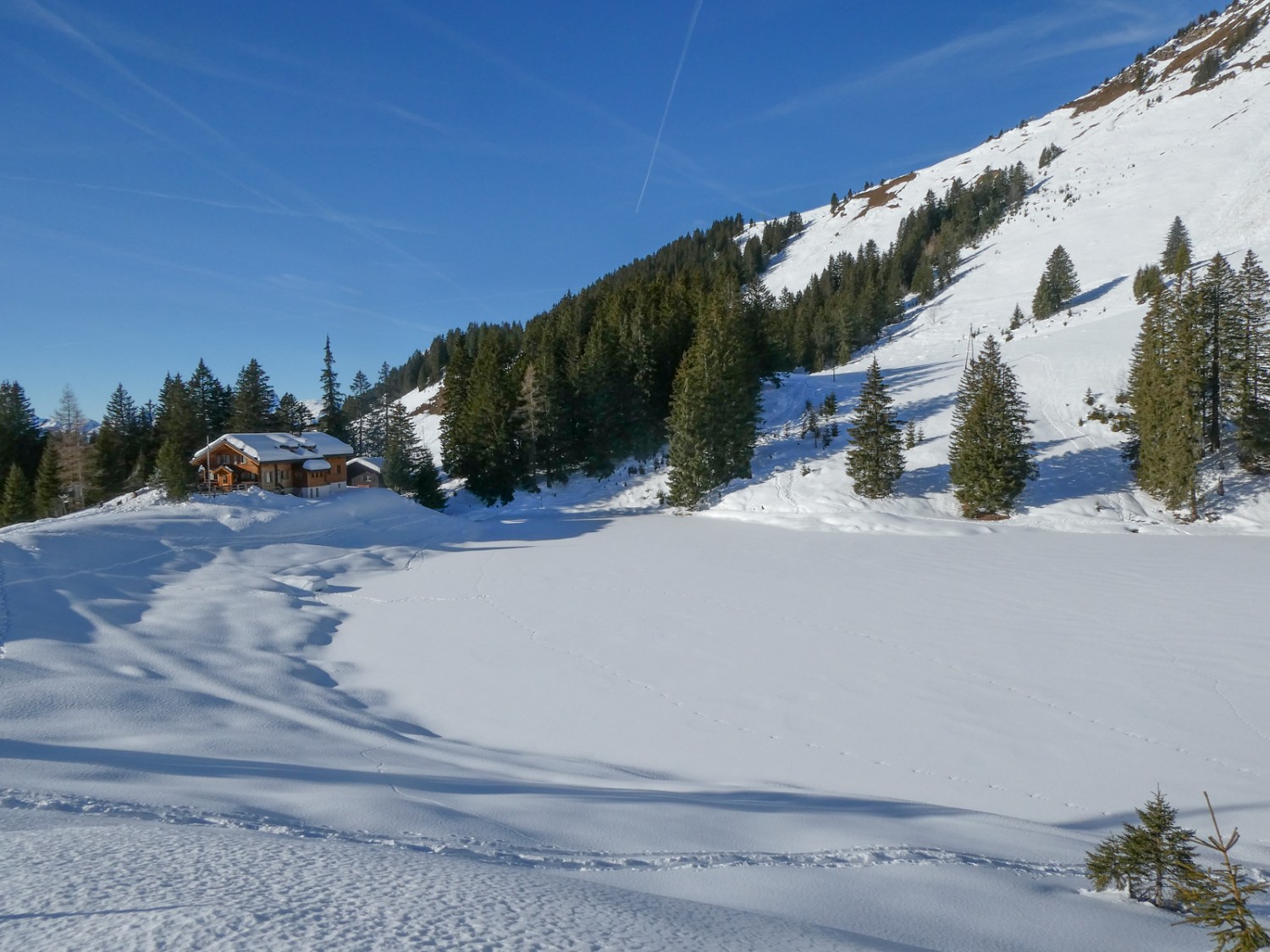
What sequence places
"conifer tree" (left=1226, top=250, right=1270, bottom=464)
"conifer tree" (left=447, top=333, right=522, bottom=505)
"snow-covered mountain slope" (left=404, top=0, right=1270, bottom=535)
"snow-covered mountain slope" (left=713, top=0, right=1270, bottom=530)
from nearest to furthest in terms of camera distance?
"conifer tree" (left=1226, top=250, right=1270, bottom=464)
"snow-covered mountain slope" (left=404, top=0, right=1270, bottom=535)
"snow-covered mountain slope" (left=713, top=0, right=1270, bottom=530)
"conifer tree" (left=447, top=333, right=522, bottom=505)

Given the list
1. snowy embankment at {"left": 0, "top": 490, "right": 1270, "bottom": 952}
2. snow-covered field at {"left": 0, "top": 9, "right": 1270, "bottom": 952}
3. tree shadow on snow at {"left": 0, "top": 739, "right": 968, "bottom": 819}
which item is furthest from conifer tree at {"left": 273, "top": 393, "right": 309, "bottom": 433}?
tree shadow on snow at {"left": 0, "top": 739, "right": 968, "bottom": 819}

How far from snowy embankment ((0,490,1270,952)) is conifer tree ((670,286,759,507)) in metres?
14.7

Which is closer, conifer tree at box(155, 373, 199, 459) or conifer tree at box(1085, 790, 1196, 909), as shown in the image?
conifer tree at box(1085, 790, 1196, 909)

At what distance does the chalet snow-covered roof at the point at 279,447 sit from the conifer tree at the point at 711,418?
78.1ft

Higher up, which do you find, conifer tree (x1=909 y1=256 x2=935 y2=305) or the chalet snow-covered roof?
conifer tree (x1=909 y1=256 x2=935 y2=305)

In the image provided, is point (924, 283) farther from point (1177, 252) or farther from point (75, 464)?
point (75, 464)

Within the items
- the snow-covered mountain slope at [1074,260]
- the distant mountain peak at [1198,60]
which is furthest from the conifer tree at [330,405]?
the distant mountain peak at [1198,60]

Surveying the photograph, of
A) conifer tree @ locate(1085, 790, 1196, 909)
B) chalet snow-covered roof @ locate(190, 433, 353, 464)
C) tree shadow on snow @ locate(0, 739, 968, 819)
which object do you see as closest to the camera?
conifer tree @ locate(1085, 790, 1196, 909)

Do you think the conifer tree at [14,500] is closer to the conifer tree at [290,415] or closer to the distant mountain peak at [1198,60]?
the conifer tree at [290,415]

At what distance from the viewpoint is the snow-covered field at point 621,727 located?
3.52m

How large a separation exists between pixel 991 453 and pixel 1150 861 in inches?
1151

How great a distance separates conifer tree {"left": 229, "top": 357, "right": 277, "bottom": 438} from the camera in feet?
168

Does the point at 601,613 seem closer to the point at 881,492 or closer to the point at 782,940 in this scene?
the point at 782,940

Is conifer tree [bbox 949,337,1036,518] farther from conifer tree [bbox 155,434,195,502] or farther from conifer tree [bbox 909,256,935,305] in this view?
conifer tree [bbox 909,256,935,305]
